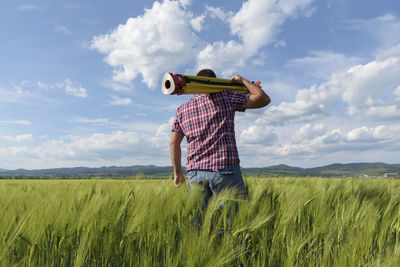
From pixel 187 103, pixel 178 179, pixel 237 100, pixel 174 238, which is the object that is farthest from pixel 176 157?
pixel 174 238

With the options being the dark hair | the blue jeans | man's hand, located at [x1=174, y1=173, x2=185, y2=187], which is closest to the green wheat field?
the blue jeans

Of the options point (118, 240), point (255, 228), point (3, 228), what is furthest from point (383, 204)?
point (3, 228)

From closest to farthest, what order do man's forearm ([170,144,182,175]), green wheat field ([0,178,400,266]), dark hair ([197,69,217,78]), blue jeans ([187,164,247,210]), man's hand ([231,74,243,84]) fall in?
green wheat field ([0,178,400,266]) < blue jeans ([187,164,247,210]) < dark hair ([197,69,217,78]) < man's hand ([231,74,243,84]) < man's forearm ([170,144,182,175])

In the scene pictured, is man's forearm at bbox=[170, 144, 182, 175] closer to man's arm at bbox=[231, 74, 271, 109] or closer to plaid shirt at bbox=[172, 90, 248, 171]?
plaid shirt at bbox=[172, 90, 248, 171]

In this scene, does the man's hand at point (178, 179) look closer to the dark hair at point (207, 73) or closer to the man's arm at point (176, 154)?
the man's arm at point (176, 154)

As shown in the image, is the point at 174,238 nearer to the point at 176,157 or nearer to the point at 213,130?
the point at 213,130

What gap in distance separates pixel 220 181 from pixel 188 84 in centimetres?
91

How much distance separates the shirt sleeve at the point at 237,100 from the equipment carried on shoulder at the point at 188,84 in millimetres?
121

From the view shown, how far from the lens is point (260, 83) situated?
117 inches

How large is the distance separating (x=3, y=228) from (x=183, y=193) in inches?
51.7

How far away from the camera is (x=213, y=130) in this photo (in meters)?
2.69

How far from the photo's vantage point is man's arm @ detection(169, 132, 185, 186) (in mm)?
3129

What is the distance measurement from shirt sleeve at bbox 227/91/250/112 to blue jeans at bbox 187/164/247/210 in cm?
58

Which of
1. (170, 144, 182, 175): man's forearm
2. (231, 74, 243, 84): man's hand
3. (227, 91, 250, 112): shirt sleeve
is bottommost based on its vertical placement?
(170, 144, 182, 175): man's forearm
